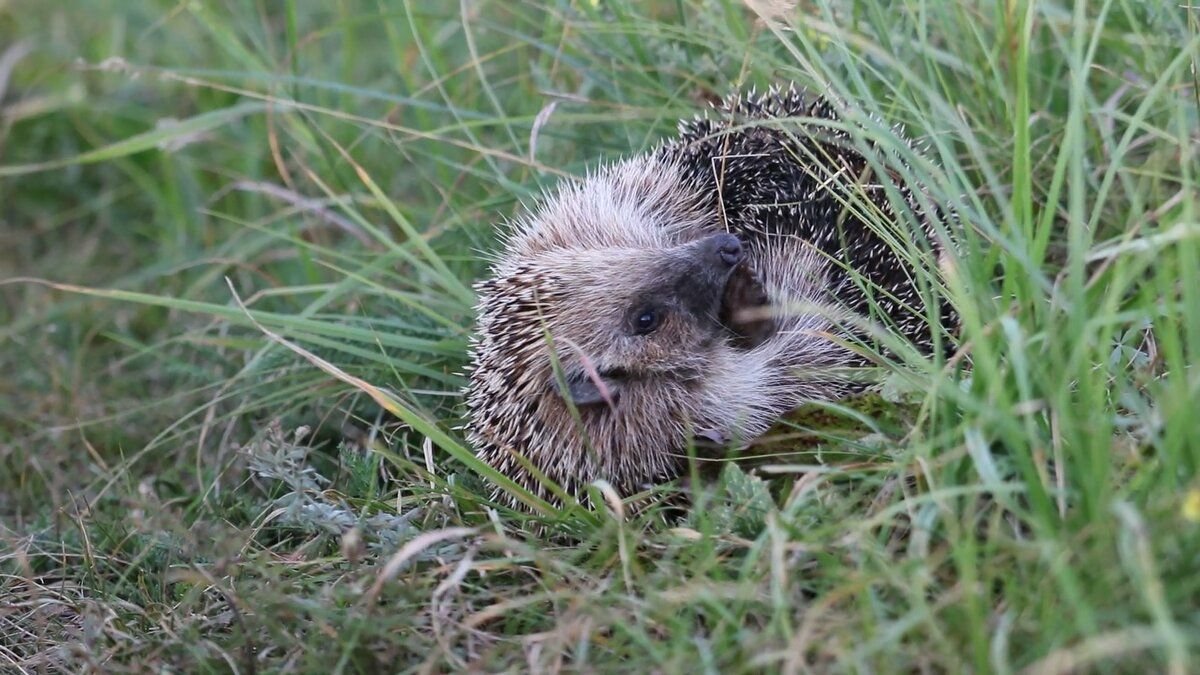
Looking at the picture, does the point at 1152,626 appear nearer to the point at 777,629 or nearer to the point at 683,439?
the point at 777,629

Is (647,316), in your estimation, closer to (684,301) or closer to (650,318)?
(650,318)

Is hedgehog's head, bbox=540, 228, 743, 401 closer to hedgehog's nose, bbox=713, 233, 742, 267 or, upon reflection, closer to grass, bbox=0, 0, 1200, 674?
hedgehog's nose, bbox=713, 233, 742, 267

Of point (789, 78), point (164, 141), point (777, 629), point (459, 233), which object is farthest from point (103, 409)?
point (777, 629)

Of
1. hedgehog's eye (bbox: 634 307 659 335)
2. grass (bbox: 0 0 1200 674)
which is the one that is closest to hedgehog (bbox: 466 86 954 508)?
hedgehog's eye (bbox: 634 307 659 335)

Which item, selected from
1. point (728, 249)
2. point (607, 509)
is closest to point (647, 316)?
point (728, 249)

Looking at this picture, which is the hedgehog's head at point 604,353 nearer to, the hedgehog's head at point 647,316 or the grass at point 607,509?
the hedgehog's head at point 647,316

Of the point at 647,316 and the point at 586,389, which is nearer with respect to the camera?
the point at 586,389

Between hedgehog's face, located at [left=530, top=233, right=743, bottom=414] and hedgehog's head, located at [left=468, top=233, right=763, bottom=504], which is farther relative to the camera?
hedgehog's face, located at [left=530, top=233, right=743, bottom=414]
